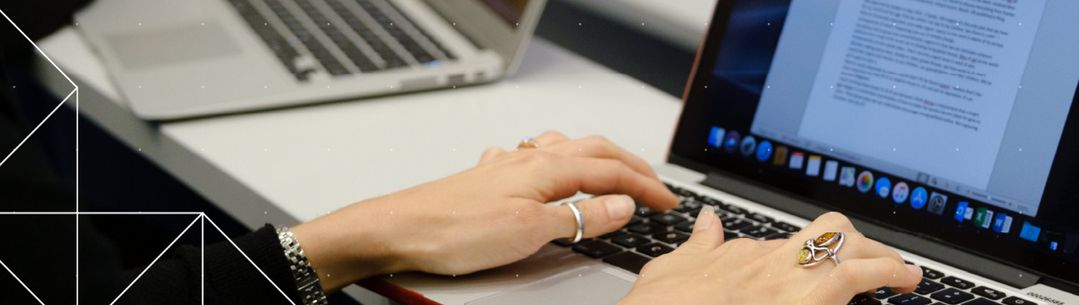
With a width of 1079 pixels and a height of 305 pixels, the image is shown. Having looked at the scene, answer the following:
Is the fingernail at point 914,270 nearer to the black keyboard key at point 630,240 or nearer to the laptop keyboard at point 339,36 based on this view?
the black keyboard key at point 630,240

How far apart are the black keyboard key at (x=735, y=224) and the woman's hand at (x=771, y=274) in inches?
3.5

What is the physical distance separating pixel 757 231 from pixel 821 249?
0.14m

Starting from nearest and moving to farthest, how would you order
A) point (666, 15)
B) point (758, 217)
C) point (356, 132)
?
1. point (758, 217)
2. point (356, 132)
3. point (666, 15)

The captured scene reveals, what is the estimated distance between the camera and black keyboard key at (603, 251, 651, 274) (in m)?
0.81

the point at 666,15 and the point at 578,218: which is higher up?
the point at 666,15

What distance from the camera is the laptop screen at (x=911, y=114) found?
2.60 feet

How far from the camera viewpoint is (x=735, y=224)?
0.88 meters

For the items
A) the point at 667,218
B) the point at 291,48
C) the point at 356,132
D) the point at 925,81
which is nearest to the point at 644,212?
the point at 667,218

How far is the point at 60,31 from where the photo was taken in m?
1.37

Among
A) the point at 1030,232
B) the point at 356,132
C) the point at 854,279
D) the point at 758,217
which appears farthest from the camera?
the point at 356,132

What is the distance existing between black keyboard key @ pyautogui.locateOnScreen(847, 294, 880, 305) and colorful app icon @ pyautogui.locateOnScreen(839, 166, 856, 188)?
167 mm

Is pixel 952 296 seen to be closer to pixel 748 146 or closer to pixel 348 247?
pixel 748 146

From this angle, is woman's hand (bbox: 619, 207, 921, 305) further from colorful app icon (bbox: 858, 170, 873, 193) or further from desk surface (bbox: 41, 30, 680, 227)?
desk surface (bbox: 41, 30, 680, 227)

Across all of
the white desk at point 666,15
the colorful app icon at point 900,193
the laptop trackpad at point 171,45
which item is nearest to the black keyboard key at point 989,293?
the colorful app icon at point 900,193
